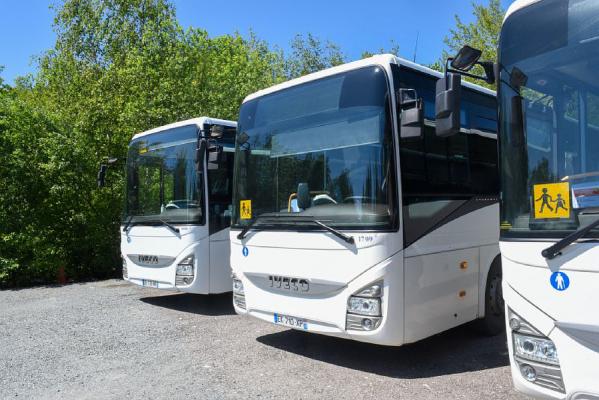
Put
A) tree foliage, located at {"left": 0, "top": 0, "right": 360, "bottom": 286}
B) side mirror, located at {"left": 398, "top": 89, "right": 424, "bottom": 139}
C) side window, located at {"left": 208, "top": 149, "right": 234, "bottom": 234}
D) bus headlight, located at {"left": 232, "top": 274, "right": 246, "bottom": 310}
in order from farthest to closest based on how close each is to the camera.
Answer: tree foliage, located at {"left": 0, "top": 0, "right": 360, "bottom": 286} → side window, located at {"left": 208, "top": 149, "right": 234, "bottom": 234} → bus headlight, located at {"left": 232, "top": 274, "right": 246, "bottom": 310} → side mirror, located at {"left": 398, "top": 89, "right": 424, "bottom": 139}

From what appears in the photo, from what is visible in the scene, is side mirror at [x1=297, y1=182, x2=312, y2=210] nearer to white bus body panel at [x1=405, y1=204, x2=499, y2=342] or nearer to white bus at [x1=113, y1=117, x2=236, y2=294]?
white bus body panel at [x1=405, y1=204, x2=499, y2=342]

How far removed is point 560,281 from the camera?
319 cm

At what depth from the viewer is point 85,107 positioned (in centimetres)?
1559

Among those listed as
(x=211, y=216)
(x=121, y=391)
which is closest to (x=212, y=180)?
(x=211, y=216)

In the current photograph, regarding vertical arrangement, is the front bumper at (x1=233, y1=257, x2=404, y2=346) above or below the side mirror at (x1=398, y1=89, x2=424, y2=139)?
below

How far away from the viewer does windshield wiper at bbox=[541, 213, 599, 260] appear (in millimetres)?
3045

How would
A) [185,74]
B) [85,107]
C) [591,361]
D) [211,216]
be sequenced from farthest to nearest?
[185,74] < [85,107] < [211,216] < [591,361]

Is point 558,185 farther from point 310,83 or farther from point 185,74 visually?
point 185,74

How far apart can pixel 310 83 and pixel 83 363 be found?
12.8 feet

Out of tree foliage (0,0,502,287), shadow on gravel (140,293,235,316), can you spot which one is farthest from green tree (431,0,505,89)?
shadow on gravel (140,293,235,316)

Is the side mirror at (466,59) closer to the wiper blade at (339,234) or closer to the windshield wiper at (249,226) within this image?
the wiper blade at (339,234)

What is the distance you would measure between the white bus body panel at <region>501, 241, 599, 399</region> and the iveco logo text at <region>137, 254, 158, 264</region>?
620 cm

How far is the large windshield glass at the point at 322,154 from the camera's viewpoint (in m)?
5.03

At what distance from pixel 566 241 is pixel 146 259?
271 inches
